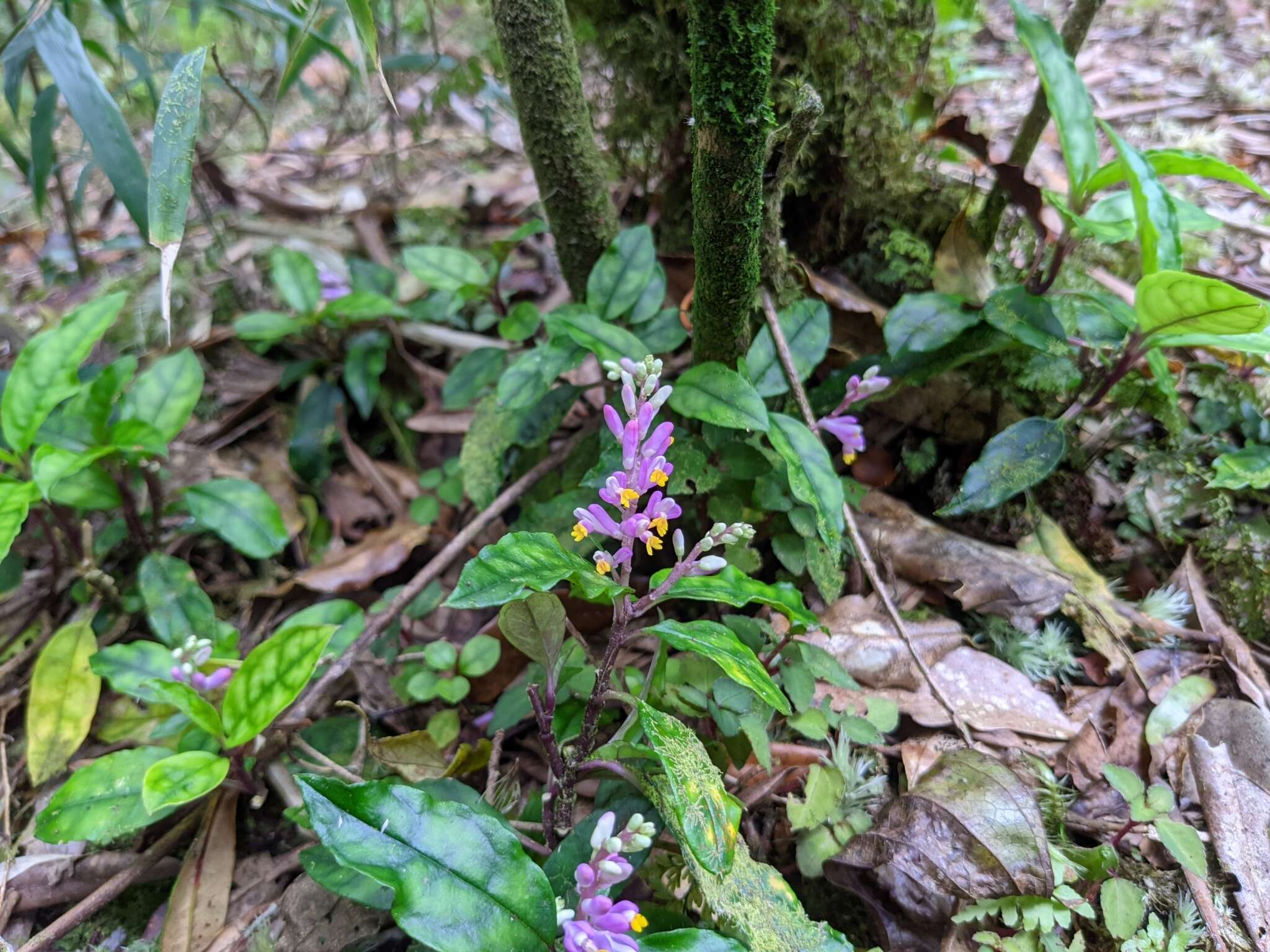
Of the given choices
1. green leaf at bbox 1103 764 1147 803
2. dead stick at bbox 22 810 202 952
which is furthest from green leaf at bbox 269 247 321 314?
green leaf at bbox 1103 764 1147 803

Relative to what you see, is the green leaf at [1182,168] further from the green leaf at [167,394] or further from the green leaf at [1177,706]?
the green leaf at [167,394]

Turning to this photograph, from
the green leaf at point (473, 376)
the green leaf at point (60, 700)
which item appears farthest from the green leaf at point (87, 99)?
the green leaf at point (60, 700)

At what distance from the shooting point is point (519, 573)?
114 centimetres

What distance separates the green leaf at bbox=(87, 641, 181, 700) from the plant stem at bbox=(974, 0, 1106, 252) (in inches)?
89.6

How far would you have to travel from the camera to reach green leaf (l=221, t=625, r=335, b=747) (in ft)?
4.57

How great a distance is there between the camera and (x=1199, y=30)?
358 centimetres

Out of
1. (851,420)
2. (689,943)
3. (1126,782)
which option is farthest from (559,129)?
(1126,782)

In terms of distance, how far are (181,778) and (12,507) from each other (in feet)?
2.38

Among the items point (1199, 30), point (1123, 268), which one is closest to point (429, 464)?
point (1123, 268)

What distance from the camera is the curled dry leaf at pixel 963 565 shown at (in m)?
1.70

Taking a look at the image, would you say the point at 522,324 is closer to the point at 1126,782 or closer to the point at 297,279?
the point at 297,279

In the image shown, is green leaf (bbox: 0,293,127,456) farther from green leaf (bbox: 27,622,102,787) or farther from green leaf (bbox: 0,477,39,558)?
green leaf (bbox: 27,622,102,787)

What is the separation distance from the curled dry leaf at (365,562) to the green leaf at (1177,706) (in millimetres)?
1847

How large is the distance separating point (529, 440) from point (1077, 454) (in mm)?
1428
